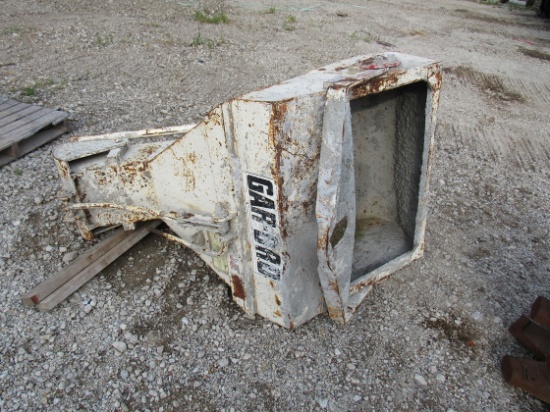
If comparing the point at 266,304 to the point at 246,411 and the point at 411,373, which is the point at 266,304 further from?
the point at 411,373

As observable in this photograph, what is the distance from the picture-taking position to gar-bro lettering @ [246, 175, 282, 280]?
1.90 metres

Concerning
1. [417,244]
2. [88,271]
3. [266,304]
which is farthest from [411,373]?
[88,271]

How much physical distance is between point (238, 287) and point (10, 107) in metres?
3.15

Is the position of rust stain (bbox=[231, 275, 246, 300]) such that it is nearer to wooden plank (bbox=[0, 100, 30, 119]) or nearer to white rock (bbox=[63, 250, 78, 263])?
white rock (bbox=[63, 250, 78, 263])

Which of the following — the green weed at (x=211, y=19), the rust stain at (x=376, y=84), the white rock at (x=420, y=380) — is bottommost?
the white rock at (x=420, y=380)

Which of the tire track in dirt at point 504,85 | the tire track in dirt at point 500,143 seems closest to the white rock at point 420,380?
the tire track in dirt at point 500,143

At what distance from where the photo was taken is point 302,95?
171cm

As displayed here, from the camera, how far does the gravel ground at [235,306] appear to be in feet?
7.14

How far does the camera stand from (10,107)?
4125 millimetres

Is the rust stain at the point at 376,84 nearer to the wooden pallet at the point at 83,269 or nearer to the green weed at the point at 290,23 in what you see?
the wooden pallet at the point at 83,269

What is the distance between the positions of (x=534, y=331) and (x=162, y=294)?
2045mm

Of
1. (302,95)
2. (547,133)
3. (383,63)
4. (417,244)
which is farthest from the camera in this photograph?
(547,133)

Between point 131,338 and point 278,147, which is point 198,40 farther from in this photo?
point 278,147

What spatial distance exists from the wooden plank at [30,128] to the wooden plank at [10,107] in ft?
0.96
